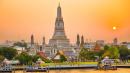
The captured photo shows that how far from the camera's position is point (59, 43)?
86.8m

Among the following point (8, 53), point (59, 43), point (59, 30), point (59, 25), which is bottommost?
point (8, 53)

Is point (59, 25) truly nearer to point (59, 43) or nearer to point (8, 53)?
point (59, 43)

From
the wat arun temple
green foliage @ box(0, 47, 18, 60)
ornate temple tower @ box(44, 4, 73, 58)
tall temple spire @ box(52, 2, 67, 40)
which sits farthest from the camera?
tall temple spire @ box(52, 2, 67, 40)

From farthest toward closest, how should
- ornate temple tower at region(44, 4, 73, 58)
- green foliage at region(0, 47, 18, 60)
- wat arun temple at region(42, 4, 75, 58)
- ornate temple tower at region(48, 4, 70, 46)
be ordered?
ornate temple tower at region(48, 4, 70, 46)
ornate temple tower at region(44, 4, 73, 58)
wat arun temple at region(42, 4, 75, 58)
green foliage at region(0, 47, 18, 60)

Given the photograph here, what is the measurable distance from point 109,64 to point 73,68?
27.9 ft

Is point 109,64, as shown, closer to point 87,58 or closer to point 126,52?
point 87,58

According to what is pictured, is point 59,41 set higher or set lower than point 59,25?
lower

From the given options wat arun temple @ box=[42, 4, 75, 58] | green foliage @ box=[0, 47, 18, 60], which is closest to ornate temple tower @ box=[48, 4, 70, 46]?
wat arun temple @ box=[42, 4, 75, 58]

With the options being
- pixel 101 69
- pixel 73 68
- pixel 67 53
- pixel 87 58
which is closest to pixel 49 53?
pixel 67 53

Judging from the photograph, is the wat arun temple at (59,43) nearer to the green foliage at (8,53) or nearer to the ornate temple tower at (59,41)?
the ornate temple tower at (59,41)

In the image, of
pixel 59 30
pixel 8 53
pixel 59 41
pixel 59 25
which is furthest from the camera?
pixel 59 25

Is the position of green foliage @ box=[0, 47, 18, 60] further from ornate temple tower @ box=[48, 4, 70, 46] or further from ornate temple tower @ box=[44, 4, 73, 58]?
ornate temple tower @ box=[48, 4, 70, 46]

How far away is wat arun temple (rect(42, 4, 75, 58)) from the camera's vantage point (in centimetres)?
8271

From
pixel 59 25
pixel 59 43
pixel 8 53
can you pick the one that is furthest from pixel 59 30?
pixel 8 53
